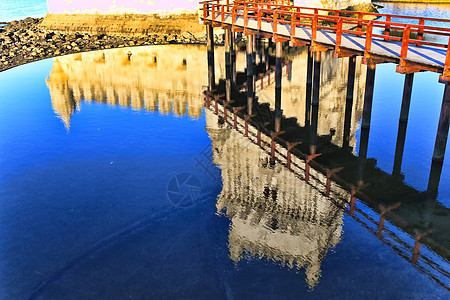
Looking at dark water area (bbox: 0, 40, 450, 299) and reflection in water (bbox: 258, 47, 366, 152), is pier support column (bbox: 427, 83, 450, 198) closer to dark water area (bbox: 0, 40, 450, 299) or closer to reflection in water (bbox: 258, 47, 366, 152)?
dark water area (bbox: 0, 40, 450, 299)

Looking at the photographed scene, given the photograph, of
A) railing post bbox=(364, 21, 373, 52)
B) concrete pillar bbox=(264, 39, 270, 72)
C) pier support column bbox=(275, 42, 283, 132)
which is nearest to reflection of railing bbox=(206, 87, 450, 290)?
pier support column bbox=(275, 42, 283, 132)

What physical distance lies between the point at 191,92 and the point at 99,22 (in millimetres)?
28002

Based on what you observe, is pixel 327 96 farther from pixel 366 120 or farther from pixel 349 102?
pixel 366 120

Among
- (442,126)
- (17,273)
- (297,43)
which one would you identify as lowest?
(17,273)

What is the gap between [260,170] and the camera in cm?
1478

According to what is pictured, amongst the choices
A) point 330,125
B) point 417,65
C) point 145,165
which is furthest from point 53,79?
point 417,65

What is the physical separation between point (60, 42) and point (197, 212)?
36.6 metres

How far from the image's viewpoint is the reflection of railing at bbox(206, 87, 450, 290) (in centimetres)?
1004

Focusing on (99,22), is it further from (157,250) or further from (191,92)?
(157,250)

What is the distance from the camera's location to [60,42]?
43.0 metres

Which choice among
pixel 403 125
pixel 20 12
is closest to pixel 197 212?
pixel 403 125

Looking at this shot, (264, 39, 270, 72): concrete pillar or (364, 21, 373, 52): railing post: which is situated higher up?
(364, 21, 373, 52): railing post

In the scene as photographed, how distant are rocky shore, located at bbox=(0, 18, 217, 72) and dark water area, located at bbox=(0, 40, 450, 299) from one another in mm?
17187

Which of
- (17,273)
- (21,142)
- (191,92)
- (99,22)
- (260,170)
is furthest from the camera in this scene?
(99,22)
